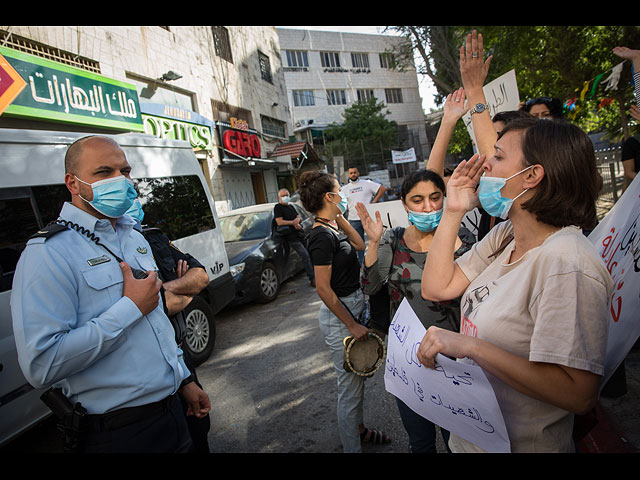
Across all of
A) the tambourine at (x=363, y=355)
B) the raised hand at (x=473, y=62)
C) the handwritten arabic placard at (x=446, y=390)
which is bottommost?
the tambourine at (x=363, y=355)

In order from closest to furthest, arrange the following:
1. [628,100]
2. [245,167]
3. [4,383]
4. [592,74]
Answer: [4,383], [592,74], [628,100], [245,167]

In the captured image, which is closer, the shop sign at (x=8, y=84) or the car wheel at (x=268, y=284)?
the shop sign at (x=8, y=84)

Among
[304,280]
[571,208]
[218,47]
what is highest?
[218,47]

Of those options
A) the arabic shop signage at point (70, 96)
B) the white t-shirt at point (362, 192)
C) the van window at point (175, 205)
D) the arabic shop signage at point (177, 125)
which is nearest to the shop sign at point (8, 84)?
the arabic shop signage at point (70, 96)

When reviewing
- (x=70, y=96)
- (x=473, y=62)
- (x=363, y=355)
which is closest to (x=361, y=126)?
(x=70, y=96)

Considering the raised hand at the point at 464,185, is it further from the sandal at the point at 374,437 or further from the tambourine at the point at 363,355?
the sandal at the point at 374,437

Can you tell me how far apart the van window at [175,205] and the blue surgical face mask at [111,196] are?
254 centimetres

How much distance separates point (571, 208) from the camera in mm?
1127

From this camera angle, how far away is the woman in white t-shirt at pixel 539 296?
1.00m

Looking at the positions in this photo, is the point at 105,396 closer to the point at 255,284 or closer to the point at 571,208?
the point at 571,208

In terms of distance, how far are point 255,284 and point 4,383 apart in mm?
3758

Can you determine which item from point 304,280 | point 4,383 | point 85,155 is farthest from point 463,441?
point 304,280

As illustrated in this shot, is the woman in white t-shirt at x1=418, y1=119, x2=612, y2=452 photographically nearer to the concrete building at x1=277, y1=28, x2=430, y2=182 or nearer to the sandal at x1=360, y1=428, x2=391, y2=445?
the sandal at x1=360, y1=428, x2=391, y2=445

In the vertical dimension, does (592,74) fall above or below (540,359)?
above
